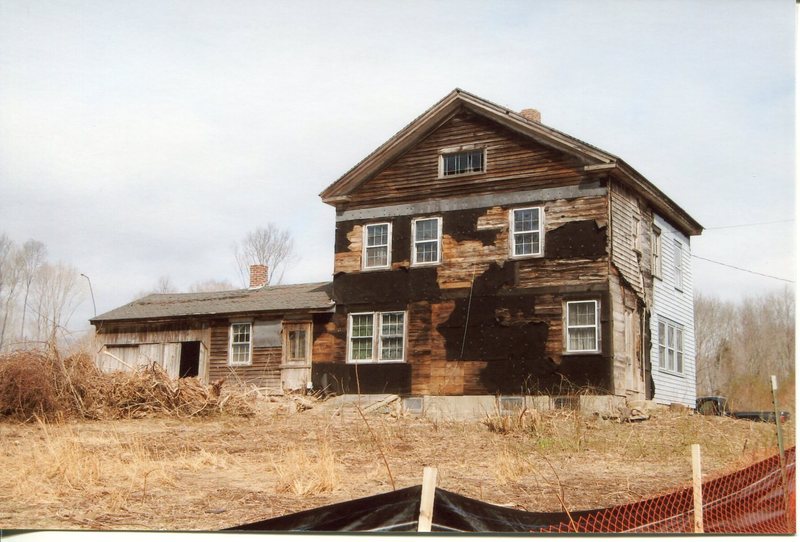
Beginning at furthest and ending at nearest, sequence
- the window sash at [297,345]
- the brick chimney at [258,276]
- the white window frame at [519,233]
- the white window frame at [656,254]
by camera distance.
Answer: the window sash at [297,345] → the white window frame at [656,254] → the white window frame at [519,233] → the brick chimney at [258,276]

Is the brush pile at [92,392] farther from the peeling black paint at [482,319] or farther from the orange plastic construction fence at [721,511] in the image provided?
the orange plastic construction fence at [721,511]

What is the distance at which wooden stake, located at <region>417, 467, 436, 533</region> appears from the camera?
16.2 ft

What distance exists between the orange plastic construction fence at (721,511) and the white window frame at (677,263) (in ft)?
30.0

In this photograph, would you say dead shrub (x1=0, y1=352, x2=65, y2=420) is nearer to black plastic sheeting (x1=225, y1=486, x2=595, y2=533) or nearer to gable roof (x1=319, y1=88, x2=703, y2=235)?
gable roof (x1=319, y1=88, x2=703, y2=235)

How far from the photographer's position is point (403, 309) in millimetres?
17156

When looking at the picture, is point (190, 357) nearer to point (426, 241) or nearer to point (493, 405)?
point (426, 241)

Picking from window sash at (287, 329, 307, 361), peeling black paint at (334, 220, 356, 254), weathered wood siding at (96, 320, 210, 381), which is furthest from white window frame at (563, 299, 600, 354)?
weathered wood siding at (96, 320, 210, 381)

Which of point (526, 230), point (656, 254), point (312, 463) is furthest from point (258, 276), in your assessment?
point (656, 254)

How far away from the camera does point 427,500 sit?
5.05 metres

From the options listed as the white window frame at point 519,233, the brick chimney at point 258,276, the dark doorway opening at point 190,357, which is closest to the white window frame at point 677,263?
the white window frame at point 519,233

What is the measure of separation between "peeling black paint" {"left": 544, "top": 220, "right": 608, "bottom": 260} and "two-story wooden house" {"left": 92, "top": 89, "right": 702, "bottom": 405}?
0.03 metres

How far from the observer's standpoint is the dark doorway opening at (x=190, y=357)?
64.6 ft

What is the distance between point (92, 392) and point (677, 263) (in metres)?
11.9

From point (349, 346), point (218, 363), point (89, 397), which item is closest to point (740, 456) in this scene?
point (349, 346)
